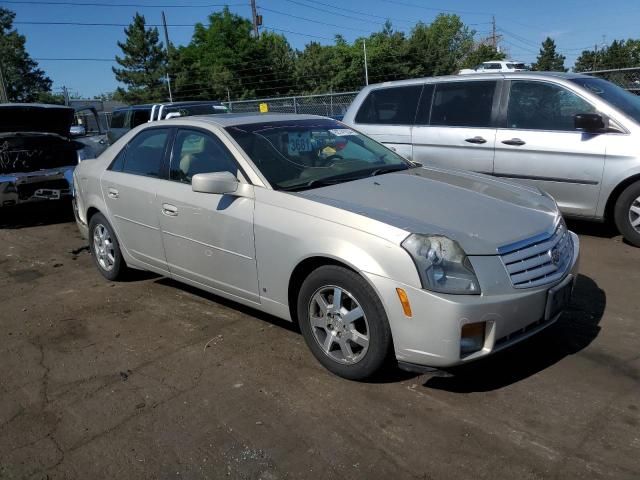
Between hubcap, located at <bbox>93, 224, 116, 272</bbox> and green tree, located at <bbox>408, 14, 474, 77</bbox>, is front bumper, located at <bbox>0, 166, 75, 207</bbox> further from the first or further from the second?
green tree, located at <bbox>408, 14, 474, 77</bbox>

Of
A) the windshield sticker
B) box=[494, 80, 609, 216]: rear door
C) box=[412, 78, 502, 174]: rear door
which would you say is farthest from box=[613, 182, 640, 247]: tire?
the windshield sticker

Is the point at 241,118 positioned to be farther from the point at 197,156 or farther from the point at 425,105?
the point at 425,105

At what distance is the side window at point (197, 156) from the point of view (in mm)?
3990

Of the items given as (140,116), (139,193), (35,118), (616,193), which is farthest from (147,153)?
(140,116)

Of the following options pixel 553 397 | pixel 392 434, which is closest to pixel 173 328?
pixel 392 434

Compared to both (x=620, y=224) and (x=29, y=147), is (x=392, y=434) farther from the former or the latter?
(x=29, y=147)

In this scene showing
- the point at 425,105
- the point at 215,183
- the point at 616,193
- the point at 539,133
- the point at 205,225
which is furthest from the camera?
the point at 425,105

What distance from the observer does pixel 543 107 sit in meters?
6.10

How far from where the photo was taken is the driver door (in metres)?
3.75

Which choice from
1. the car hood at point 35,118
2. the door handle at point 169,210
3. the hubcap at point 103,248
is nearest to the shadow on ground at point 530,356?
the door handle at point 169,210

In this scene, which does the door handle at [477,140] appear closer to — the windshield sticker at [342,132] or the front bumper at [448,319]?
the windshield sticker at [342,132]

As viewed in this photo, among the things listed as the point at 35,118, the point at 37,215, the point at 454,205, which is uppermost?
the point at 35,118

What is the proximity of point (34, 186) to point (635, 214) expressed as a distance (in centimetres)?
769

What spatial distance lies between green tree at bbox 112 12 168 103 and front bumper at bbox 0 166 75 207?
4987 centimetres
